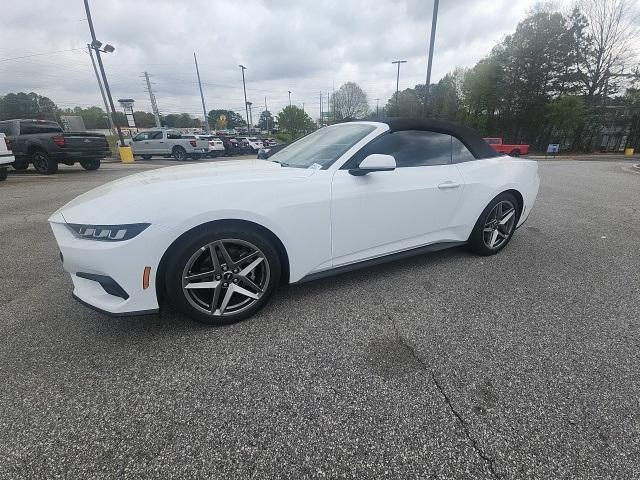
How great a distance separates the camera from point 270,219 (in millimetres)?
2162

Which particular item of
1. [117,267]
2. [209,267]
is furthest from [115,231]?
[209,267]

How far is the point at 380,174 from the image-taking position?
8.36ft

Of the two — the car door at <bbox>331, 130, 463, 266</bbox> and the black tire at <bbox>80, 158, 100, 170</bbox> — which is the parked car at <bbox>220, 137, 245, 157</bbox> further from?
the car door at <bbox>331, 130, 463, 266</bbox>

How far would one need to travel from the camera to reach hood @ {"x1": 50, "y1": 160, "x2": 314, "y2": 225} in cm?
191

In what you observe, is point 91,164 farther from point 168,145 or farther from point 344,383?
point 344,383

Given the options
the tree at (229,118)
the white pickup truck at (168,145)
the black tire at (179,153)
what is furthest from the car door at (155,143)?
the tree at (229,118)

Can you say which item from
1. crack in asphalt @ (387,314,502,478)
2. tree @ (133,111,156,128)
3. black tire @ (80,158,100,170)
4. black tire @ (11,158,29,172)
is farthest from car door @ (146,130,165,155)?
tree @ (133,111,156,128)

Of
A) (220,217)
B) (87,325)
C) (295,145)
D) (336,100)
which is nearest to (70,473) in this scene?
(87,325)

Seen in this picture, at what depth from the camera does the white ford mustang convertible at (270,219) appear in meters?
1.92

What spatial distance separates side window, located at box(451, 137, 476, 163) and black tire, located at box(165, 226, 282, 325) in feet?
6.72

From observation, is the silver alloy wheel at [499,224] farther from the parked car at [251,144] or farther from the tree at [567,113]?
the tree at [567,113]

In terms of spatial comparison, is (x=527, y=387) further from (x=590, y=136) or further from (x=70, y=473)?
(x=590, y=136)

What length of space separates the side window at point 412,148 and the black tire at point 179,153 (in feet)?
58.3

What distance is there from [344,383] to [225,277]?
1032 millimetres
